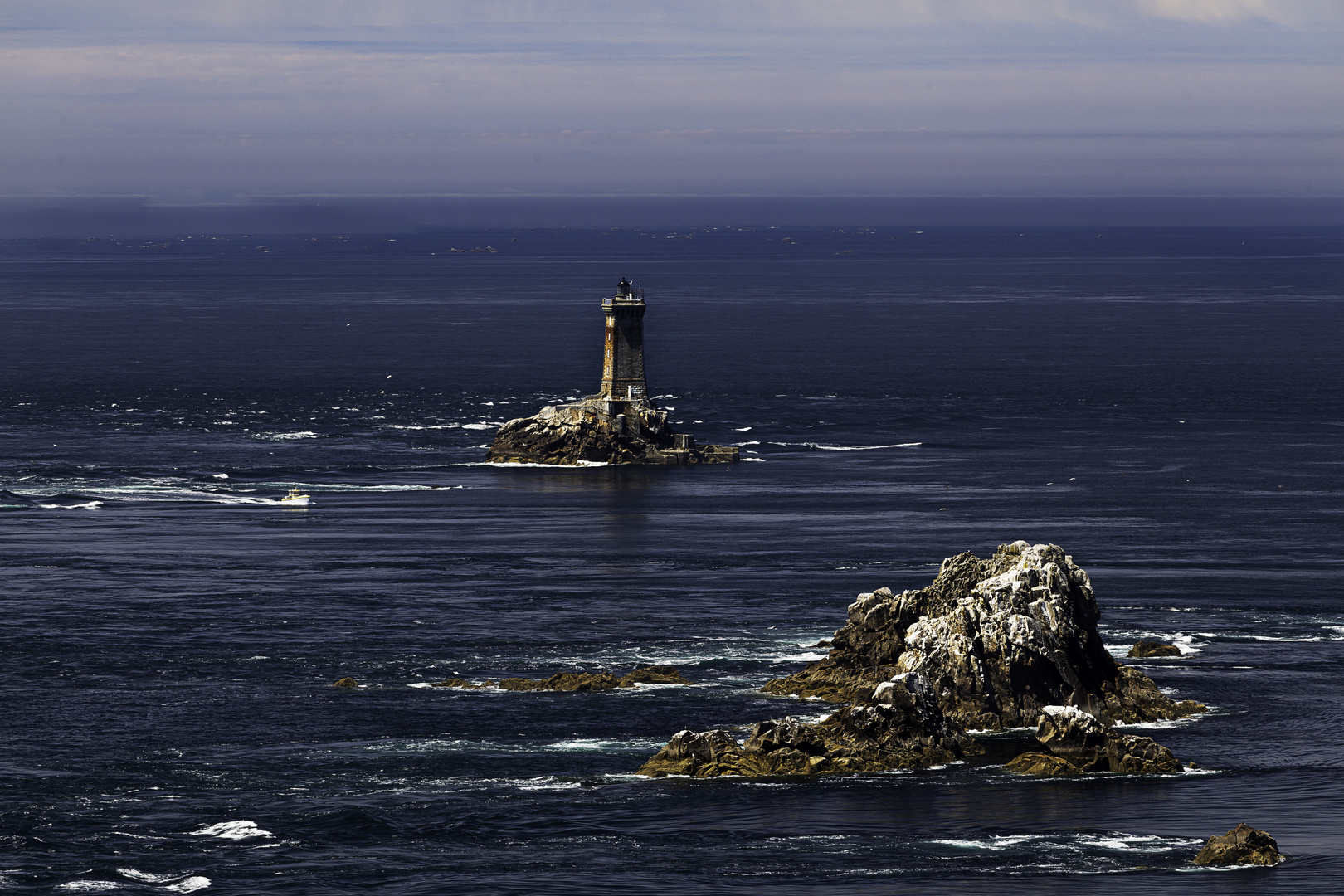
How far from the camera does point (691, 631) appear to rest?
288 feet

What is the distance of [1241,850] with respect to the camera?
2098 inches

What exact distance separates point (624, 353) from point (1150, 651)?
77440mm

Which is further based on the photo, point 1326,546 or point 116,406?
point 116,406

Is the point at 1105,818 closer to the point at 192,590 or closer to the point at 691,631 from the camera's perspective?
the point at 691,631

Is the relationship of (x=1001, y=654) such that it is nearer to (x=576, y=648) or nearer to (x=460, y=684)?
(x=576, y=648)

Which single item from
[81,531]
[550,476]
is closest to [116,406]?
[550,476]

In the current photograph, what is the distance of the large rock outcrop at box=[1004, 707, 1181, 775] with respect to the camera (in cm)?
6372

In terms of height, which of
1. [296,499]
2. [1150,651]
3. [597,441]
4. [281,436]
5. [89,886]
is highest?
[597,441]

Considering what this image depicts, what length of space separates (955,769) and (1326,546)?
55.2 metres

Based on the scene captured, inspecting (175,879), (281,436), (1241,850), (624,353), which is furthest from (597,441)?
(1241,850)

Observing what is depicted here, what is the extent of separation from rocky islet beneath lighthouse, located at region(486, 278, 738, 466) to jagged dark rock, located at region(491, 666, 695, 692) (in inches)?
2994

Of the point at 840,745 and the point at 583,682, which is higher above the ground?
the point at 840,745

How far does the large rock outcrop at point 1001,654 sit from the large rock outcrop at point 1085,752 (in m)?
3.93

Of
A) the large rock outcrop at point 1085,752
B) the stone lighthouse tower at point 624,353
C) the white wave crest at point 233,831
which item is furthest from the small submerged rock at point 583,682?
the stone lighthouse tower at point 624,353
